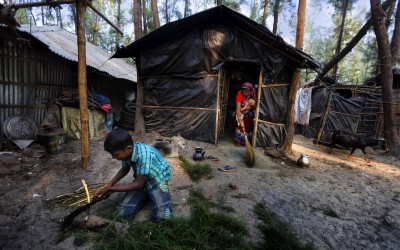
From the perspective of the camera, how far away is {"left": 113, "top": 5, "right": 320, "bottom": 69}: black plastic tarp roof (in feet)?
20.6

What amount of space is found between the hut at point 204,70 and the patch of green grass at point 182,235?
412 centimetres

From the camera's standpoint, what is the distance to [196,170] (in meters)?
5.16

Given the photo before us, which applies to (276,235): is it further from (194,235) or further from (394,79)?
(394,79)

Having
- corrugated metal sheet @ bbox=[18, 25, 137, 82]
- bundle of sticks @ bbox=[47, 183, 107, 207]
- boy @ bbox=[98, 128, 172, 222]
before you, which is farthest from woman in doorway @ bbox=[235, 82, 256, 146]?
bundle of sticks @ bbox=[47, 183, 107, 207]

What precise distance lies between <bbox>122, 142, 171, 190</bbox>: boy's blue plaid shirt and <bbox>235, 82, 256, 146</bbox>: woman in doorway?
181 inches

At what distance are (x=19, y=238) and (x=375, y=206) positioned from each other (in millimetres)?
5942

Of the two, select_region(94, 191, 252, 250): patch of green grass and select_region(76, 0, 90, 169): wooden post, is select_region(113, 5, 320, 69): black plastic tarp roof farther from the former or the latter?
select_region(94, 191, 252, 250): patch of green grass

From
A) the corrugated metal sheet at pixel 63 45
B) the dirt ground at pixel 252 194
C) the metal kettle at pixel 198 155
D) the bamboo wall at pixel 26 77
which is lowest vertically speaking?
the dirt ground at pixel 252 194

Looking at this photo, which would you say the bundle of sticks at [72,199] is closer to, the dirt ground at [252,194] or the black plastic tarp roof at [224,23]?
the dirt ground at [252,194]

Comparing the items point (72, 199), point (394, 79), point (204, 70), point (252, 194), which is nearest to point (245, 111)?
point (204, 70)

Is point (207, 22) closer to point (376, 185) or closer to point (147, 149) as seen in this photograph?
point (147, 149)

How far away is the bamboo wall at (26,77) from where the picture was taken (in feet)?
20.8

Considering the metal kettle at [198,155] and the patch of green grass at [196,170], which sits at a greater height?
the metal kettle at [198,155]

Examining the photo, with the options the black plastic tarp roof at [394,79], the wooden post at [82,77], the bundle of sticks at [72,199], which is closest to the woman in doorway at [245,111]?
the wooden post at [82,77]
